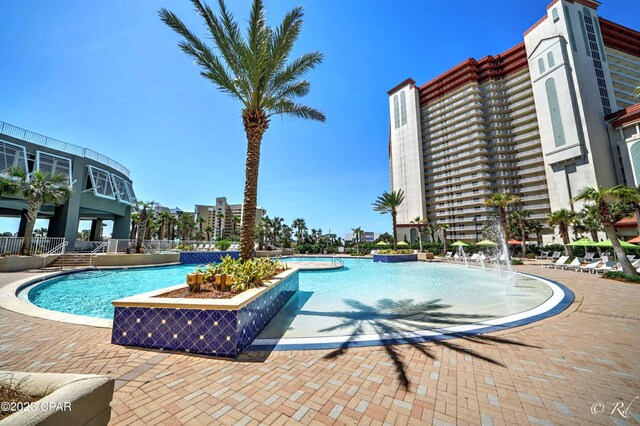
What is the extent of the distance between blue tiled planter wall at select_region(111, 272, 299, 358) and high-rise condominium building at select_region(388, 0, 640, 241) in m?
35.1

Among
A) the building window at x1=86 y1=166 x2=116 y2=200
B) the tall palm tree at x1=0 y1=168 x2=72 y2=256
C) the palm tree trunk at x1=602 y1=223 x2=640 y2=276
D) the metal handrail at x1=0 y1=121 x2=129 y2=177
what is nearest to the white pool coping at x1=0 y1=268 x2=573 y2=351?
the palm tree trunk at x1=602 y1=223 x2=640 y2=276

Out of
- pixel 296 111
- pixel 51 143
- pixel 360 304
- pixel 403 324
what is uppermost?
pixel 51 143

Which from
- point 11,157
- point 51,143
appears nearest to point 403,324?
point 11,157

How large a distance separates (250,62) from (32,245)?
66.6 ft

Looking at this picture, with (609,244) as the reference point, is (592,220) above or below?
above

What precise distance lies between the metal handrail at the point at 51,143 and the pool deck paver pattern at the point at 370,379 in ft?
80.6

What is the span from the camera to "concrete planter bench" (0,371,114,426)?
51.7 inches

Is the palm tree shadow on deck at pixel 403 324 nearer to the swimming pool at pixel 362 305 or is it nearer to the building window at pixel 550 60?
the swimming pool at pixel 362 305

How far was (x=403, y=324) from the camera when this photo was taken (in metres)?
5.79

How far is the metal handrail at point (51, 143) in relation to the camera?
18.9 metres

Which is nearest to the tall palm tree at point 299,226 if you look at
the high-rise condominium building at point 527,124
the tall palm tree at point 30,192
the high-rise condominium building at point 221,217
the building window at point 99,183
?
the high-rise condominium building at point 527,124

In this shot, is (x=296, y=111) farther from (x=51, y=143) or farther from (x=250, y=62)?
(x=51, y=143)

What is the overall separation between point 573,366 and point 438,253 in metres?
39.4

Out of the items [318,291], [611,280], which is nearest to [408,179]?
[611,280]
